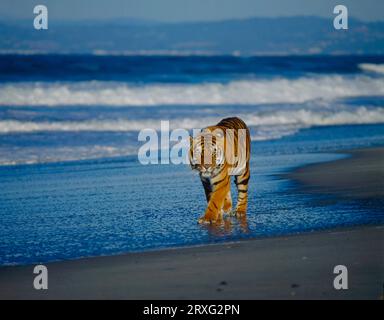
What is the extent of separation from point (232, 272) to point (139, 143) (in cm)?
Answer: 1077

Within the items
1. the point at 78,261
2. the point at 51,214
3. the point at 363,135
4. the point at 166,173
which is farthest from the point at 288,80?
the point at 78,261

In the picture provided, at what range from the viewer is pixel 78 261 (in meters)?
7.26

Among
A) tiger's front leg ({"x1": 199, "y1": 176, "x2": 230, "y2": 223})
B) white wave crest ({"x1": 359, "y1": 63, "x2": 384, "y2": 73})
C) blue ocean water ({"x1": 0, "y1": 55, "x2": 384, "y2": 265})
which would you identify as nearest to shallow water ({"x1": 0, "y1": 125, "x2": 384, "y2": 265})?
blue ocean water ({"x1": 0, "y1": 55, "x2": 384, "y2": 265})

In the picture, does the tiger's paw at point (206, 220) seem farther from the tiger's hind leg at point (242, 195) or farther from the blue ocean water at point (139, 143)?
the tiger's hind leg at point (242, 195)

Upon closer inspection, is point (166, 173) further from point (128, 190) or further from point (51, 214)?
point (51, 214)

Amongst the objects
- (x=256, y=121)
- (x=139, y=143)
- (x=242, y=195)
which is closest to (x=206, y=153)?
(x=242, y=195)

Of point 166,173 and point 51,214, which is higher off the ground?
point 166,173

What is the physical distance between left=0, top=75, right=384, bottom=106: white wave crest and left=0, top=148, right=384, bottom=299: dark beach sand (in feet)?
61.2

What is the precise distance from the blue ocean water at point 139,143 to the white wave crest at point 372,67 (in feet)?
0.65

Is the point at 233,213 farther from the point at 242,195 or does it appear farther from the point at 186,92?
the point at 186,92

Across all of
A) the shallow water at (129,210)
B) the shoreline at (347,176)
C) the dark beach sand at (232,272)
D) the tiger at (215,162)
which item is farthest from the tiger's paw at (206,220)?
the shoreline at (347,176)

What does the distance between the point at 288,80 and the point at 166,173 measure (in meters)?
22.0

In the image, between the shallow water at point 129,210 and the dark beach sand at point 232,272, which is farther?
the shallow water at point 129,210

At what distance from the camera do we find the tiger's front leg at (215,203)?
8703 millimetres
